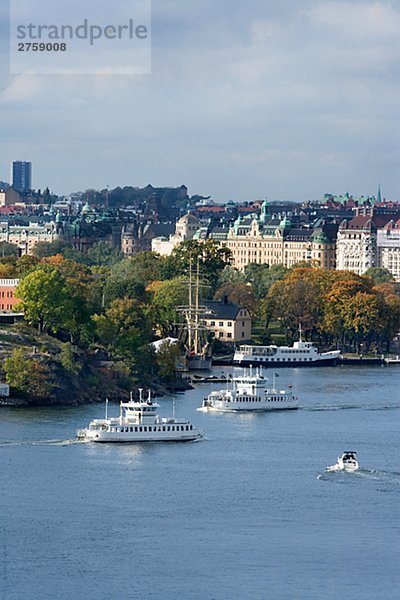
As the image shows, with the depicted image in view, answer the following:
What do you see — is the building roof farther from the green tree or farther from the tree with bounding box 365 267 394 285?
the green tree

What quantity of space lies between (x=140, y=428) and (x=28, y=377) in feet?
26.9

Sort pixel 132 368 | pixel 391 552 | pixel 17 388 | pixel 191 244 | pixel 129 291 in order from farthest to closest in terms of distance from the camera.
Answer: pixel 191 244
pixel 129 291
pixel 132 368
pixel 17 388
pixel 391 552

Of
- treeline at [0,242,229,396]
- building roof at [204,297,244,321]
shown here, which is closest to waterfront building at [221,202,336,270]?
building roof at [204,297,244,321]

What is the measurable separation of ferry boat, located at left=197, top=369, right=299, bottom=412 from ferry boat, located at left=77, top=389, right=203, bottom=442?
838 centimetres

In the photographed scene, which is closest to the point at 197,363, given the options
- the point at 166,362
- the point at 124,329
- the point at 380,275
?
the point at 124,329

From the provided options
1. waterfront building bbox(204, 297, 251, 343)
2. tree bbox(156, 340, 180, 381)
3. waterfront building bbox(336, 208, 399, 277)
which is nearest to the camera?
tree bbox(156, 340, 180, 381)

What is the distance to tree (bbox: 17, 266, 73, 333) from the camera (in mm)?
72562

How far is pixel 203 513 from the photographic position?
46188 mm

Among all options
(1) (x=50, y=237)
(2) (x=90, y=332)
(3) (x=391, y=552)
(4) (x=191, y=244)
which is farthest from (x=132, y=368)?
(1) (x=50, y=237)

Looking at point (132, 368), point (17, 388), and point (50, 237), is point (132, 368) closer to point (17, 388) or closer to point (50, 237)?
point (17, 388)

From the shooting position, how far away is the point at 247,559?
41562 millimetres

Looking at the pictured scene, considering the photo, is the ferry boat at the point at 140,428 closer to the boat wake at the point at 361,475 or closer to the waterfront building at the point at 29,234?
the boat wake at the point at 361,475

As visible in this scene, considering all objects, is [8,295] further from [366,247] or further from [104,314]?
[366,247]

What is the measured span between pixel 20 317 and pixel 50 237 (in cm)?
8806
